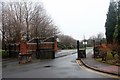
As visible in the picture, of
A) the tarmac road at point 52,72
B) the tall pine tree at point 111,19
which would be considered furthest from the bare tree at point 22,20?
the tarmac road at point 52,72

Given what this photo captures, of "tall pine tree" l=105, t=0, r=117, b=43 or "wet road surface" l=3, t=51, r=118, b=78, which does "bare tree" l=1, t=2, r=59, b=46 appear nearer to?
"tall pine tree" l=105, t=0, r=117, b=43

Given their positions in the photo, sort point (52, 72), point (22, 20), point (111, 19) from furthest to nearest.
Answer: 1. point (22, 20)
2. point (111, 19)
3. point (52, 72)

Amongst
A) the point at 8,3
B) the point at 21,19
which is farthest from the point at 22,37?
the point at 8,3

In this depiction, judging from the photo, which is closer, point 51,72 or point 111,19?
point 51,72

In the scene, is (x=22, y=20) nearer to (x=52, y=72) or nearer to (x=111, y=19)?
(x=111, y=19)

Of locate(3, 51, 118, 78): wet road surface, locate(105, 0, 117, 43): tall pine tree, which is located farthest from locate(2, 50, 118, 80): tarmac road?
locate(105, 0, 117, 43): tall pine tree

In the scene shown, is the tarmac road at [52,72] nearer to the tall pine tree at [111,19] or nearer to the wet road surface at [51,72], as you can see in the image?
the wet road surface at [51,72]

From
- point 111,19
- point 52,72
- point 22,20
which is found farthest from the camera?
point 22,20

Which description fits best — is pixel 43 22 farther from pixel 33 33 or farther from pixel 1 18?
pixel 1 18

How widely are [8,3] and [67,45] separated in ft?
127

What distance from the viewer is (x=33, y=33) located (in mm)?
51312

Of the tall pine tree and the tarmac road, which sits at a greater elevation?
the tall pine tree

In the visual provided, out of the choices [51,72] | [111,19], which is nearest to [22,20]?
[111,19]

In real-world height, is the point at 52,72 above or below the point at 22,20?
below
